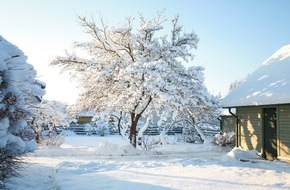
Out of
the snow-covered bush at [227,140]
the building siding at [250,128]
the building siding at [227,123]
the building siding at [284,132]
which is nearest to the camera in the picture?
the building siding at [284,132]

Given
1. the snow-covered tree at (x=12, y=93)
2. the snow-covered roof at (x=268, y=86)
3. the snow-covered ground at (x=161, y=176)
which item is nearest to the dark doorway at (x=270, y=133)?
the snow-covered ground at (x=161, y=176)

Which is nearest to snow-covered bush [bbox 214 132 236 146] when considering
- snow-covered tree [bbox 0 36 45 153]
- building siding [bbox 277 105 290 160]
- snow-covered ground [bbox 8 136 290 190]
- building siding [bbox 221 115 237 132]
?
building siding [bbox 221 115 237 132]

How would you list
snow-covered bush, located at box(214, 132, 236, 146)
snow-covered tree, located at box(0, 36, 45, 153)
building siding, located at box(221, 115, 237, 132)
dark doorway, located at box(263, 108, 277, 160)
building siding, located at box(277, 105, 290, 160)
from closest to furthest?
1. snow-covered tree, located at box(0, 36, 45, 153)
2. building siding, located at box(277, 105, 290, 160)
3. dark doorway, located at box(263, 108, 277, 160)
4. snow-covered bush, located at box(214, 132, 236, 146)
5. building siding, located at box(221, 115, 237, 132)

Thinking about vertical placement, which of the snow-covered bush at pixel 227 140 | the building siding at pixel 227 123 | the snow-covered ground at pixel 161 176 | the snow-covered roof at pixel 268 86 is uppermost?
the snow-covered roof at pixel 268 86

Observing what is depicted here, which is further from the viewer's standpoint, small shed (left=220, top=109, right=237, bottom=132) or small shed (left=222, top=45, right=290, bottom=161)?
small shed (left=220, top=109, right=237, bottom=132)

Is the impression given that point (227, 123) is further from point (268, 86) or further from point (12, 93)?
point (12, 93)

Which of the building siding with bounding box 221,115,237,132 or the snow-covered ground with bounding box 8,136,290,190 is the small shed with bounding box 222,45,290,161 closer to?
the snow-covered ground with bounding box 8,136,290,190

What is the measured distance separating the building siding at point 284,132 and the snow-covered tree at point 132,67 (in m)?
5.52

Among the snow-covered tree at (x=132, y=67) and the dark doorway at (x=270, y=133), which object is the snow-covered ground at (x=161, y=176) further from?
the snow-covered tree at (x=132, y=67)

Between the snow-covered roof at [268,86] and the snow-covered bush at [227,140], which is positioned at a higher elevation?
the snow-covered roof at [268,86]

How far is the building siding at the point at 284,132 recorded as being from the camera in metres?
14.9

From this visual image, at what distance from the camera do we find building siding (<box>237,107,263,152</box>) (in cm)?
1673

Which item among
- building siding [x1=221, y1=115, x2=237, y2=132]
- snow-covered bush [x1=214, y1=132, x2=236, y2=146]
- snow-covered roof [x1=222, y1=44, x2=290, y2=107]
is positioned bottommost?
snow-covered bush [x1=214, y1=132, x2=236, y2=146]

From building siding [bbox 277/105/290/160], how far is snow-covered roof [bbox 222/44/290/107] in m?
0.77
